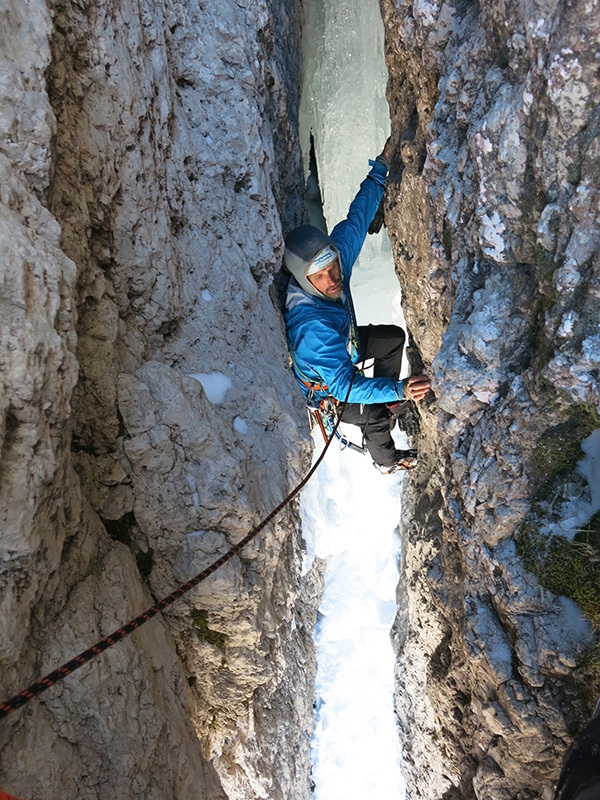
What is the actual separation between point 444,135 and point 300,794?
5383mm

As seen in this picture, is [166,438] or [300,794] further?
[300,794]

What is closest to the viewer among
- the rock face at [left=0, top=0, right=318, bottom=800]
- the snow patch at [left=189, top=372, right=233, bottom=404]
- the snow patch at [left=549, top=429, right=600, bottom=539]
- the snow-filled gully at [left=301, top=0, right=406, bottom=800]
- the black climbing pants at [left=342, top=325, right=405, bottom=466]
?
the rock face at [left=0, top=0, right=318, bottom=800]

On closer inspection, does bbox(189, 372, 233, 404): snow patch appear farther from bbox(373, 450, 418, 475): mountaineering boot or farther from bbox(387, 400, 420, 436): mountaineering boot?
bbox(373, 450, 418, 475): mountaineering boot

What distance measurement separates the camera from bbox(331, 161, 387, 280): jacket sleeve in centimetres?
446

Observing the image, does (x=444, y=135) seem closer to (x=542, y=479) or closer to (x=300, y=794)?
(x=542, y=479)

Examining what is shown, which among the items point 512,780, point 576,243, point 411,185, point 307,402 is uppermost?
point 411,185

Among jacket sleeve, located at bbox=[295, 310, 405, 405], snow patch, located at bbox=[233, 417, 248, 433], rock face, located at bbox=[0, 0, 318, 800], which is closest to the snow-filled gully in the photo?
rock face, located at bbox=[0, 0, 318, 800]

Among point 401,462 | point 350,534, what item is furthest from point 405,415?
point 350,534

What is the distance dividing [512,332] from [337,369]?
1.34 metres

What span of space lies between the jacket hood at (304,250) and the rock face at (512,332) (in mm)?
717

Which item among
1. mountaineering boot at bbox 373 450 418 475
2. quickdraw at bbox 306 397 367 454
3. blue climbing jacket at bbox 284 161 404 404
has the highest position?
blue climbing jacket at bbox 284 161 404 404

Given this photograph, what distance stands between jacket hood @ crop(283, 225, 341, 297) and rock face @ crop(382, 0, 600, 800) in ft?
2.35

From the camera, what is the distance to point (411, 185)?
12.8 ft

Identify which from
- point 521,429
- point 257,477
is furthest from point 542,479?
point 257,477
